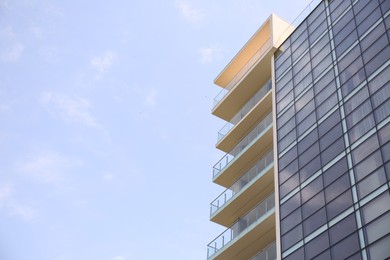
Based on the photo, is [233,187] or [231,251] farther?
[233,187]

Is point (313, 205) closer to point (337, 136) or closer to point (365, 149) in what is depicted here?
point (337, 136)

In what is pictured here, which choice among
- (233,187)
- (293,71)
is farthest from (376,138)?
(233,187)

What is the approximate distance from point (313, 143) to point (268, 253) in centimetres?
736

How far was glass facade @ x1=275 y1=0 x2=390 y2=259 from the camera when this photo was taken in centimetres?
2764

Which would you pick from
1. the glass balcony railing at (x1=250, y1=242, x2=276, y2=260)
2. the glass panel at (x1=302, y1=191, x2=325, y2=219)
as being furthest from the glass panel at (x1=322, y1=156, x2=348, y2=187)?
the glass balcony railing at (x1=250, y1=242, x2=276, y2=260)

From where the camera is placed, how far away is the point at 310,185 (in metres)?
32.2

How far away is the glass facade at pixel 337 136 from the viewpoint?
2764 cm

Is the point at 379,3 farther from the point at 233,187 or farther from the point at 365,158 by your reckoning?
the point at 233,187

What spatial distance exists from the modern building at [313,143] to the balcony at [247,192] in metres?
0.09

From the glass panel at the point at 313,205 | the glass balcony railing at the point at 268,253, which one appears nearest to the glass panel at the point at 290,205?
the glass panel at the point at 313,205

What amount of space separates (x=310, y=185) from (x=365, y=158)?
399 cm

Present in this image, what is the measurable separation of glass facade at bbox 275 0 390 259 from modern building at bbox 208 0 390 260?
0.20 feet

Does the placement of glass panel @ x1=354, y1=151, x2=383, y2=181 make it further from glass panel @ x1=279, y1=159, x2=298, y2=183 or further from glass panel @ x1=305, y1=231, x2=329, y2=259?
glass panel @ x1=279, y1=159, x2=298, y2=183

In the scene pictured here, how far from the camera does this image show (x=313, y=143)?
33969mm
